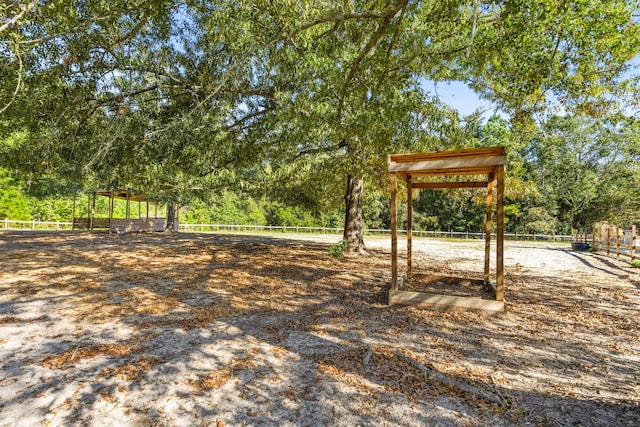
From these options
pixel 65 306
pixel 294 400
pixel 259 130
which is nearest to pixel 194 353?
pixel 294 400

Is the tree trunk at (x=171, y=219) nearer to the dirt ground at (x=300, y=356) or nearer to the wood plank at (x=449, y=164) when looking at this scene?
the dirt ground at (x=300, y=356)

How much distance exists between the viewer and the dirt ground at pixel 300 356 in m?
2.55

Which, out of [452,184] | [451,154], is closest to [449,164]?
[451,154]

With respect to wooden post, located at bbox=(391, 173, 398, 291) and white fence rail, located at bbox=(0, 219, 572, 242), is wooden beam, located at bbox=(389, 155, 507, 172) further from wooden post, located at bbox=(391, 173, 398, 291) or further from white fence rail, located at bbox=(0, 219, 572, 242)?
white fence rail, located at bbox=(0, 219, 572, 242)

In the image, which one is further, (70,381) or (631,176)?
(631,176)

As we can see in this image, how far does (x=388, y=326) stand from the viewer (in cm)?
452

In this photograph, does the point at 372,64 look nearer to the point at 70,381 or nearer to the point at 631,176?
the point at 70,381

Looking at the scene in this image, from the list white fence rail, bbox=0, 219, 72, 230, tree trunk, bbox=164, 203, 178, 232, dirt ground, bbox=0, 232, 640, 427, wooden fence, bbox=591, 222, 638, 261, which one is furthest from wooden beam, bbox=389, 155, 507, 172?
white fence rail, bbox=0, 219, 72, 230

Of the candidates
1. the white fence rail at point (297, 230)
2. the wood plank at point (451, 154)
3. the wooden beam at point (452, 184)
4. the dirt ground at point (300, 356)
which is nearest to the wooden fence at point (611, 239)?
the dirt ground at point (300, 356)

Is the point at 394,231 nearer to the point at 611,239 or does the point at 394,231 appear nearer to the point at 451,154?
the point at 451,154

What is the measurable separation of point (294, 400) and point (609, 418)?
236cm

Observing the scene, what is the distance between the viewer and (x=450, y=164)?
5133 mm

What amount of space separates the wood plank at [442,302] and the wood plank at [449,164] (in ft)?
6.67

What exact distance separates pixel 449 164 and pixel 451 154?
0.51 ft
